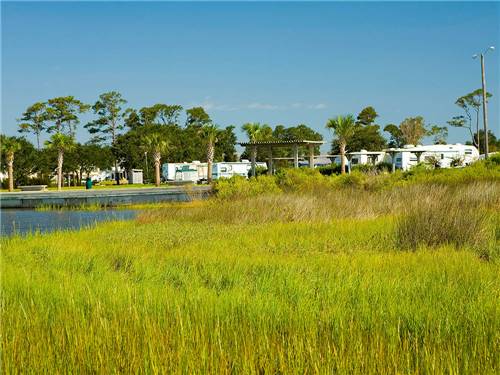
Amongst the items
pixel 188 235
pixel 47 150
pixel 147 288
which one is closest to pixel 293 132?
pixel 47 150

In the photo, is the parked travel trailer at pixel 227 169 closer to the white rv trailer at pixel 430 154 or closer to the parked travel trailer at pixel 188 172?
the parked travel trailer at pixel 188 172

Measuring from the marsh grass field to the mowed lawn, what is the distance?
2cm

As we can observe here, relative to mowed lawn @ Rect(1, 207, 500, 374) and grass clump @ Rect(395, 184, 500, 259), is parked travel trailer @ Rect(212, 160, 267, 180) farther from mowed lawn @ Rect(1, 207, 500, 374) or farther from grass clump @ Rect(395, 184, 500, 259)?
mowed lawn @ Rect(1, 207, 500, 374)

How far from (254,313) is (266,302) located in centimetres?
21

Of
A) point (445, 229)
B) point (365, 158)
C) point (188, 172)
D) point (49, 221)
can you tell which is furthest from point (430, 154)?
point (445, 229)

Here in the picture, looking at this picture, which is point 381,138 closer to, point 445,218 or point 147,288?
point 445,218

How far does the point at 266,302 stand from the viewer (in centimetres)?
450

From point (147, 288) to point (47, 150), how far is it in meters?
50.7

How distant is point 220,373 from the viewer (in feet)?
10.9

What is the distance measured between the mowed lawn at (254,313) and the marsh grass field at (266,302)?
0.05 ft

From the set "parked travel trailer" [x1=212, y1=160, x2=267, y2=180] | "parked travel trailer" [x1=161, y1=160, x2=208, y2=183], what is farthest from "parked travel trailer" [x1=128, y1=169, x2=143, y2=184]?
"parked travel trailer" [x1=212, y1=160, x2=267, y2=180]

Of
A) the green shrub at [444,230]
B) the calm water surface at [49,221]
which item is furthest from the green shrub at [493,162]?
the green shrub at [444,230]

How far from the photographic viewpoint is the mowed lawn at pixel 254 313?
351 cm

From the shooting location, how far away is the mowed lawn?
3.51 meters
